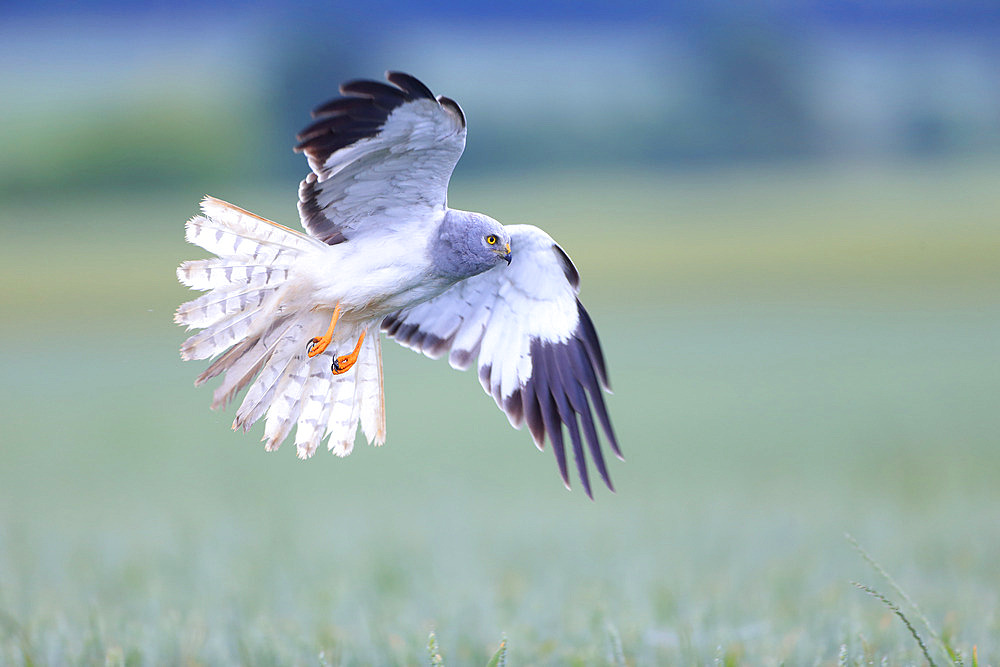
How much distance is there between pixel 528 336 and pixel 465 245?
0.89 m

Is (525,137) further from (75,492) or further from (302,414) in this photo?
(302,414)

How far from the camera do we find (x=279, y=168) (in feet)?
168

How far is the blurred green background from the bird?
102 centimetres

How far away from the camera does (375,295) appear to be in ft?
16.6

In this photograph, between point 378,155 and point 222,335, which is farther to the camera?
point 222,335

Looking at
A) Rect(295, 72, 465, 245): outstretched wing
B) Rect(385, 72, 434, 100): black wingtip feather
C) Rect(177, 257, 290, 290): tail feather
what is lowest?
Rect(177, 257, 290, 290): tail feather

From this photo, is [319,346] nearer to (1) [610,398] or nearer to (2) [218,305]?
(2) [218,305]

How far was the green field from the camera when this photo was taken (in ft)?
14.5

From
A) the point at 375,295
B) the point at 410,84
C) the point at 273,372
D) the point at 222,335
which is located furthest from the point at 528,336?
the point at 410,84

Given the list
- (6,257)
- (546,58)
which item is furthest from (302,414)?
(546,58)

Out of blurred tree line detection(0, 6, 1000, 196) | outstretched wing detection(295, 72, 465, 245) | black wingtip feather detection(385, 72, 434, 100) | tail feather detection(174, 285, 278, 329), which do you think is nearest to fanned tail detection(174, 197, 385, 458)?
tail feather detection(174, 285, 278, 329)

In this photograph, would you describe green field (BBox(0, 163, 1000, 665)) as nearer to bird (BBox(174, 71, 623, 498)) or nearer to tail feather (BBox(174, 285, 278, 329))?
bird (BBox(174, 71, 623, 498))

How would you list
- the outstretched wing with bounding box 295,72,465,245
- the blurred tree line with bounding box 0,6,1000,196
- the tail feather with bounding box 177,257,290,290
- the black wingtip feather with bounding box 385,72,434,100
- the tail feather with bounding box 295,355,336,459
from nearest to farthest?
1. the black wingtip feather with bounding box 385,72,434,100
2. the outstretched wing with bounding box 295,72,465,245
3. the tail feather with bounding box 177,257,290,290
4. the tail feather with bounding box 295,355,336,459
5. the blurred tree line with bounding box 0,6,1000,196

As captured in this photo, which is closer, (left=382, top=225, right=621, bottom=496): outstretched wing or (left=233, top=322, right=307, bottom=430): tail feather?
(left=233, top=322, right=307, bottom=430): tail feather
